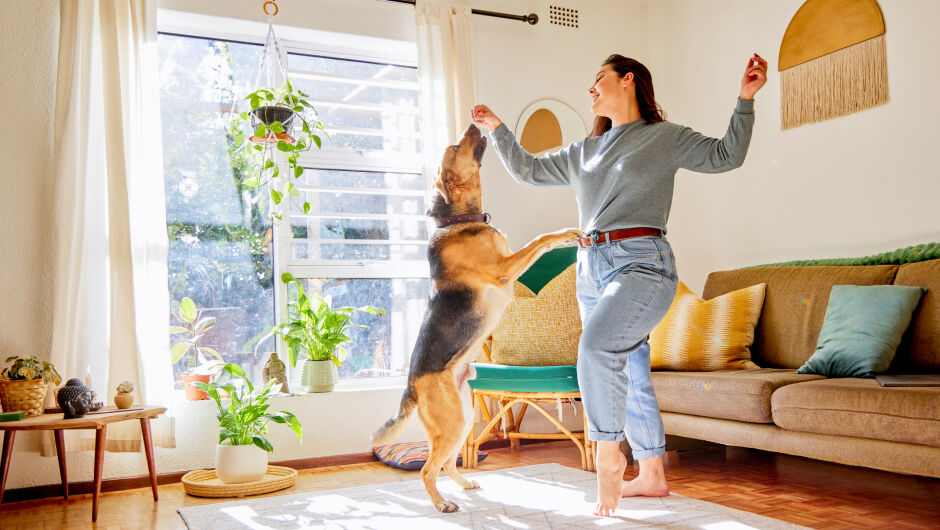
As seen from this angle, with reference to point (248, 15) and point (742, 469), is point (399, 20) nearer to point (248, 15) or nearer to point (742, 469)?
point (248, 15)

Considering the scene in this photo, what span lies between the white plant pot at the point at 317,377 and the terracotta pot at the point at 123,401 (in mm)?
914

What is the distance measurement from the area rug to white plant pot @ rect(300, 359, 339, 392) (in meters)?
0.76

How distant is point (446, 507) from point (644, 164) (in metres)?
1.28

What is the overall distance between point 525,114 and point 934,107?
209 centimetres

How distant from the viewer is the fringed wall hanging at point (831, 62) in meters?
3.43

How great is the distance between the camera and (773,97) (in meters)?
3.97

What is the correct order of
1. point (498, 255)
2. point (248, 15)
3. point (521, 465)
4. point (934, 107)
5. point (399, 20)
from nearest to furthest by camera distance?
point (498, 255) < point (934, 107) < point (521, 465) < point (248, 15) < point (399, 20)

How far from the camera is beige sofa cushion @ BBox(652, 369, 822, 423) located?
2719 millimetres

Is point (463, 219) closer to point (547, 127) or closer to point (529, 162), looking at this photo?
Result: point (529, 162)

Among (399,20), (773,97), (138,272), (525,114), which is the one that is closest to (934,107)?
(773,97)

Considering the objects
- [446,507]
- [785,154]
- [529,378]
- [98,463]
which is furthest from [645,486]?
[785,154]

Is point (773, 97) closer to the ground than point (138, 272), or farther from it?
farther from it

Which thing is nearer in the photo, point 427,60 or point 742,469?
point 742,469

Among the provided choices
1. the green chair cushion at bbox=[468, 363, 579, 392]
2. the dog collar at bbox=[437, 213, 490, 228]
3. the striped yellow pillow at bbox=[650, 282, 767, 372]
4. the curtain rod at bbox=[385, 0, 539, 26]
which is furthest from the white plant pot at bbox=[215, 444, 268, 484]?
the curtain rod at bbox=[385, 0, 539, 26]
